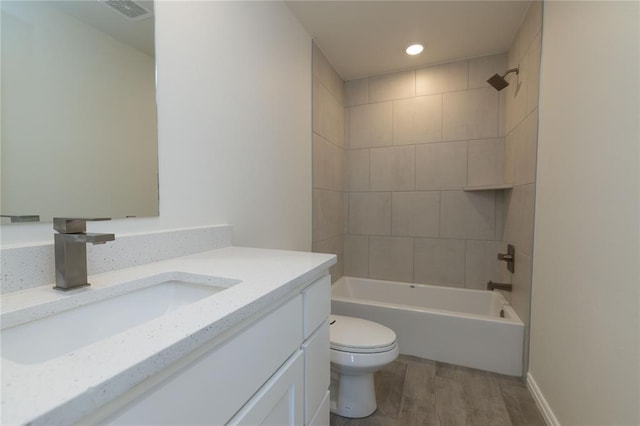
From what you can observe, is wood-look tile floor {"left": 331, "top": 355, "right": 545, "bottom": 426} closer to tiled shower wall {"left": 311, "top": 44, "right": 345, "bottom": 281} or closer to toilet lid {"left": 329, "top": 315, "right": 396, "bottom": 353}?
toilet lid {"left": 329, "top": 315, "right": 396, "bottom": 353}

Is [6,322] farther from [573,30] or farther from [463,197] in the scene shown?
[463,197]

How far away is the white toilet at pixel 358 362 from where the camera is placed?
146cm

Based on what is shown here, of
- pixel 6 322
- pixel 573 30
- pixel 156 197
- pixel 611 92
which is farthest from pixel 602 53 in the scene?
pixel 6 322

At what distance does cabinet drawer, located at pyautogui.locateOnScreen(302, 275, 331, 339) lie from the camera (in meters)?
0.90

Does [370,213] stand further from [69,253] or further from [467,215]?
[69,253]

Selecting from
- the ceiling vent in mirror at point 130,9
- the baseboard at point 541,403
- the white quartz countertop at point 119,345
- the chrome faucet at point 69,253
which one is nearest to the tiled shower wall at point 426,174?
the baseboard at point 541,403

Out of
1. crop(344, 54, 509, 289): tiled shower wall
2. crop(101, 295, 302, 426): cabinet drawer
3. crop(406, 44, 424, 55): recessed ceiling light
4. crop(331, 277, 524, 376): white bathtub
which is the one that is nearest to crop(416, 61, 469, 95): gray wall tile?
crop(344, 54, 509, 289): tiled shower wall

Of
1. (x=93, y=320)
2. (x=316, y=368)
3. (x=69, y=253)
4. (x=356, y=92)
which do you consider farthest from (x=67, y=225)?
(x=356, y=92)

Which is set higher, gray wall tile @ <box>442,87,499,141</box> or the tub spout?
gray wall tile @ <box>442,87,499,141</box>

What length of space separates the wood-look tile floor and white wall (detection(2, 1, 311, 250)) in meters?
1.08

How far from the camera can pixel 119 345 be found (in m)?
0.43

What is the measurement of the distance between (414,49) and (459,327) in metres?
2.14

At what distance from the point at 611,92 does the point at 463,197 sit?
158cm

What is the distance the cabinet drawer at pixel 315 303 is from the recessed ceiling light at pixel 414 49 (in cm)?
210
